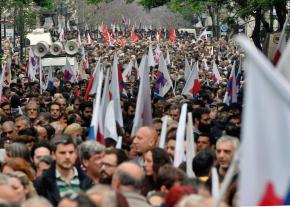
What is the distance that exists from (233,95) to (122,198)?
1208cm

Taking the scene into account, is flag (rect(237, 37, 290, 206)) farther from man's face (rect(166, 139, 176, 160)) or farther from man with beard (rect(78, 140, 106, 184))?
man's face (rect(166, 139, 176, 160))

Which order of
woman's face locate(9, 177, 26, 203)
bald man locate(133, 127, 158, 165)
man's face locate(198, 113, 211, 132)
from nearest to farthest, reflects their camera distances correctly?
woman's face locate(9, 177, 26, 203), bald man locate(133, 127, 158, 165), man's face locate(198, 113, 211, 132)

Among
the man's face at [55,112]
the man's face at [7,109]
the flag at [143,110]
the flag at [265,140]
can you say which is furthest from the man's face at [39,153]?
the man's face at [7,109]

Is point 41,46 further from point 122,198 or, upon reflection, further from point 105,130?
point 122,198

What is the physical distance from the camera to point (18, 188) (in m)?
7.85

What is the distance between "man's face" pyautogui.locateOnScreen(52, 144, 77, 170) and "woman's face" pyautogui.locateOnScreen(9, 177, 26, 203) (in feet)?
4.20

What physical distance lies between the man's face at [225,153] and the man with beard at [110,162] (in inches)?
40.0

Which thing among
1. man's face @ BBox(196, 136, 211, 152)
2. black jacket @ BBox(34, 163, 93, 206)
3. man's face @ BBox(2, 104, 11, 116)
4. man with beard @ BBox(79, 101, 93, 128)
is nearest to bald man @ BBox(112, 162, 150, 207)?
black jacket @ BBox(34, 163, 93, 206)

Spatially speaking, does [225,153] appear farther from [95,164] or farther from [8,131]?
[8,131]

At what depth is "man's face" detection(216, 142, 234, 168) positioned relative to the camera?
9.37 metres

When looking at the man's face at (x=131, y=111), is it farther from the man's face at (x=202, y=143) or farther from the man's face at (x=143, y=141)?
the man's face at (x=143, y=141)

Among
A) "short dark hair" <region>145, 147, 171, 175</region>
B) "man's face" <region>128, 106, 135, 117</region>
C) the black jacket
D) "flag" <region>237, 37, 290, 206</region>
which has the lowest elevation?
"man's face" <region>128, 106, 135, 117</region>

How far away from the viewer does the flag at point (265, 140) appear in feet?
15.8

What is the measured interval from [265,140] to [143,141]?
5604 millimetres
